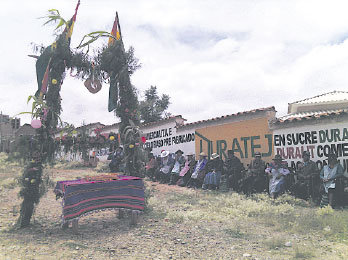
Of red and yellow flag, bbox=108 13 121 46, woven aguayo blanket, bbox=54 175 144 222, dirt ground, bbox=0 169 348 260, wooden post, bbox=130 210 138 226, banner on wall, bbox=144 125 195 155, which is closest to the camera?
dirt ground, bbox=0 169 348 260

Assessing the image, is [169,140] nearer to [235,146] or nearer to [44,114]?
[235,146]

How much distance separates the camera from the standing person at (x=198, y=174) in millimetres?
10531

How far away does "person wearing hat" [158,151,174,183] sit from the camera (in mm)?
12062

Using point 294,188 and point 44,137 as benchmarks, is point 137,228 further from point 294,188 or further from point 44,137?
point 294,188

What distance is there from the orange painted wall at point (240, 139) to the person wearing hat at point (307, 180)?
1.75 meters

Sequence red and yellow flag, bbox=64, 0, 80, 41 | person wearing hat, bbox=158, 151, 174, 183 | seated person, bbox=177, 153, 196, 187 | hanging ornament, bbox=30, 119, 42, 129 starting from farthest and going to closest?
person wearing hat, bbox=158, 151, 174, 183
seated person, bbox=177, 153, 196, 187
red and yellow flag, bbox=64, 0, 80, 41
hanging ornament, bbox=30, 119, 42, 129

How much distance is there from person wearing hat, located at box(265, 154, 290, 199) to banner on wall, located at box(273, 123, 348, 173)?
62cm

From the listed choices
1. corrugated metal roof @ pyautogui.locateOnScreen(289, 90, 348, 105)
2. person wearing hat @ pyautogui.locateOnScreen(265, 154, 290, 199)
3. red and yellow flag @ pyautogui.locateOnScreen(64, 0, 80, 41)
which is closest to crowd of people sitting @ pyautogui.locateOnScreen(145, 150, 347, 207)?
person wearing hat @ pyautogui.locateOnScreen(265, 154, 290, 199)

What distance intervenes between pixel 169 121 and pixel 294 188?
300 inches

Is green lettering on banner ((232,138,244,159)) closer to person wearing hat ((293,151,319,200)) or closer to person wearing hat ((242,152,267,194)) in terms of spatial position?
person wearing hat ((242,152,267,194))

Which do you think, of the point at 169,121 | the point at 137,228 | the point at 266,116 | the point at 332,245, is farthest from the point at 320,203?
the point at 169,121

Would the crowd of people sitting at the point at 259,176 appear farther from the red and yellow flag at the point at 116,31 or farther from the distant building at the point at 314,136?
the red and yellow flag at the point at 116,31

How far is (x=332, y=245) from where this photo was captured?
173 inches

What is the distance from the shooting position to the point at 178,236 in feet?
16.3
